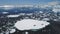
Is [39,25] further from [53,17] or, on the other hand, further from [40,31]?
[53,17]

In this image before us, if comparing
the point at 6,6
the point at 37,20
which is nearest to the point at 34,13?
the point at 37,20

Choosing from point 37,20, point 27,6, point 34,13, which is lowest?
point 37,20

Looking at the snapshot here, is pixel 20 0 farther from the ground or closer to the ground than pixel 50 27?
farther from the ground

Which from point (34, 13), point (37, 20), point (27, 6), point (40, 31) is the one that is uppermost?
point (27, 6)

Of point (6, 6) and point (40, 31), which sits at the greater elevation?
point (6, 6)

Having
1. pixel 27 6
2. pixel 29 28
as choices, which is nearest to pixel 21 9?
pixel 27 6

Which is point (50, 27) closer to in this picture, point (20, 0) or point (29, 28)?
point (29, 28)
